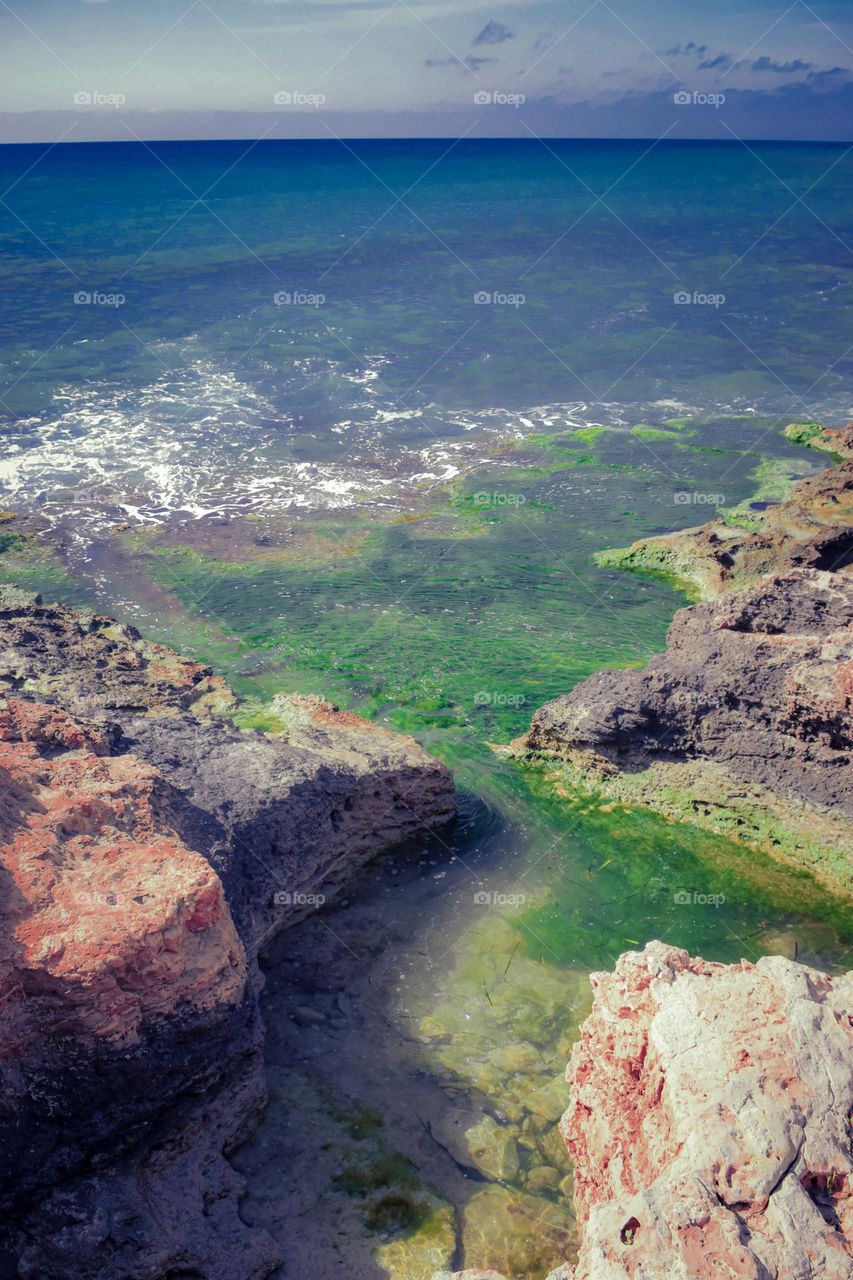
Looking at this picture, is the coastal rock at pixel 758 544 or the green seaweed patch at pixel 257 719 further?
the coastal rock at pixel 758 544

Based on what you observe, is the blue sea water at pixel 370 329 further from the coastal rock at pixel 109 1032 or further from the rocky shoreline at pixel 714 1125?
the rocky shoreline at pixel 714 1125

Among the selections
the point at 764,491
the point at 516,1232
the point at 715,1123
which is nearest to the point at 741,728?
the point at 516,1232

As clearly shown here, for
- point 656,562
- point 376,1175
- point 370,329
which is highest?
point 370,329

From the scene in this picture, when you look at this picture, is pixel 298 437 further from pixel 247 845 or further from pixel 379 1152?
pixel 379 1152

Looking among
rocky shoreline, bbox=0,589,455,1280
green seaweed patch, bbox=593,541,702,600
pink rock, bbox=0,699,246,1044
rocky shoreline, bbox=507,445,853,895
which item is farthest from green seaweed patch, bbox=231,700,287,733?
green seaweed patch, bbox=593,541,702,600

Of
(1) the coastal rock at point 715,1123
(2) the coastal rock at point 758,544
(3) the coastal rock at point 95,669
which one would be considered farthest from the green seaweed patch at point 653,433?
(1) the coastal rock at point 715,1123

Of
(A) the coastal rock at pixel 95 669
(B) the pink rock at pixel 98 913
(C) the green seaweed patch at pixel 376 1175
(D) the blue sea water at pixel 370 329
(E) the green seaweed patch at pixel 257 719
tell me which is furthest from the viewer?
(D) the blue sea water at pixel 370 329

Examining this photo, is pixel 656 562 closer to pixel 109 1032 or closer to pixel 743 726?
pixel 743 726
